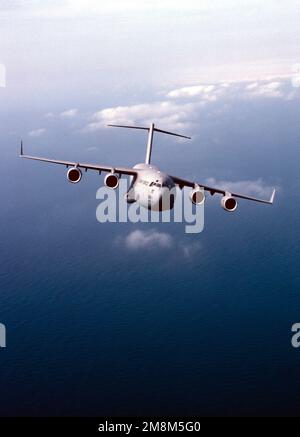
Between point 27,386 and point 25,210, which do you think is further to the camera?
point 25,210

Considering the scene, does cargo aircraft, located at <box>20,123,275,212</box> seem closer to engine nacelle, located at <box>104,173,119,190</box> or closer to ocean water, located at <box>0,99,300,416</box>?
engine nacelle, located at <box>104,173,119,190</box>

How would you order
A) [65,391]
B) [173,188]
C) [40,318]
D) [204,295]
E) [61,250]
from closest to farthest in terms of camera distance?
[173,188], [65,391], [40,318], [204,295], [61,250]

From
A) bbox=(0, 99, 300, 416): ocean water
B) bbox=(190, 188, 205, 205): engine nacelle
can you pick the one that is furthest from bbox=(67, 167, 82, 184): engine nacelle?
bbox=(0, 99, 300, 416): ocean water

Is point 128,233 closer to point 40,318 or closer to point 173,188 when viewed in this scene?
point 40,318

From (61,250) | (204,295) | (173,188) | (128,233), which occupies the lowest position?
(173,188)

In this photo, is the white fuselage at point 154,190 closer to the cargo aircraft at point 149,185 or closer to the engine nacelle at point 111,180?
the cargo aircraft at point 149,185

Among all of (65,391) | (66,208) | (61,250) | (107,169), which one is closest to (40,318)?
(65,391)

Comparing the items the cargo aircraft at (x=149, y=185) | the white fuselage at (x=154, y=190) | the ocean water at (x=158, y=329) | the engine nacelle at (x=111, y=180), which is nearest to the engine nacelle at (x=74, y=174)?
the cargo aircraft at (x=149, y=185)
